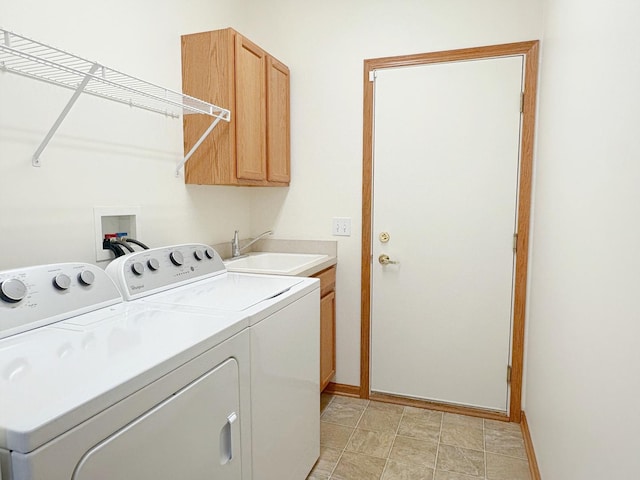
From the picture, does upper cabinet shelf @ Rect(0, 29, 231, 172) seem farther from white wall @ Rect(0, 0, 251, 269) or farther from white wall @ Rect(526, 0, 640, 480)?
white wall @ Rect(526, 0, 640, 480)

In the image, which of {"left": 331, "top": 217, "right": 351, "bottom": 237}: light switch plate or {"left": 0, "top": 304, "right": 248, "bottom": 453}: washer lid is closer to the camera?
{"left": 0, "top": 304, "right": 248, "bottom": 453}: washer lid

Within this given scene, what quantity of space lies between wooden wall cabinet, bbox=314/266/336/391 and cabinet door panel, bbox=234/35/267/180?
0.72 m

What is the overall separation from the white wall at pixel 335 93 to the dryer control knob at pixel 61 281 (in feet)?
5.39

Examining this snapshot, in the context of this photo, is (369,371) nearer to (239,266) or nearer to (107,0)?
(239,266)

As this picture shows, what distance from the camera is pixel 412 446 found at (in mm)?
2197

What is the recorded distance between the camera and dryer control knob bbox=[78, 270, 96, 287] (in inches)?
52.4

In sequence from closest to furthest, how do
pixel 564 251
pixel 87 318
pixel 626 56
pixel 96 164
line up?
pixel 626 56, pixel 87 318, pixel 564 251, pixel 96 164

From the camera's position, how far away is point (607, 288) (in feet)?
3.45

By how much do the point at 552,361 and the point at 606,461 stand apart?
2.37 feet

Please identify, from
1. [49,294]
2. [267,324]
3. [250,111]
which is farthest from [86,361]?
[250,111]

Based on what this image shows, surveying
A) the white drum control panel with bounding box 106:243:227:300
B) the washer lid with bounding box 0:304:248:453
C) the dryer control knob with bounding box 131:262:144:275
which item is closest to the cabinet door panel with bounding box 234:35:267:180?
the white drum control panel with bounding box 106:243:227:300

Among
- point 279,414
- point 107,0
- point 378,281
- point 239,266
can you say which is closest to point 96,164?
point 107,0

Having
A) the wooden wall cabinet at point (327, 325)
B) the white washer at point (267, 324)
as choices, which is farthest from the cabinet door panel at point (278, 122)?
the white washer at point (267, 324)

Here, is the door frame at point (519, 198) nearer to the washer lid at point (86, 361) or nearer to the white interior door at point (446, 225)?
the white interior door at point (446, 225)
